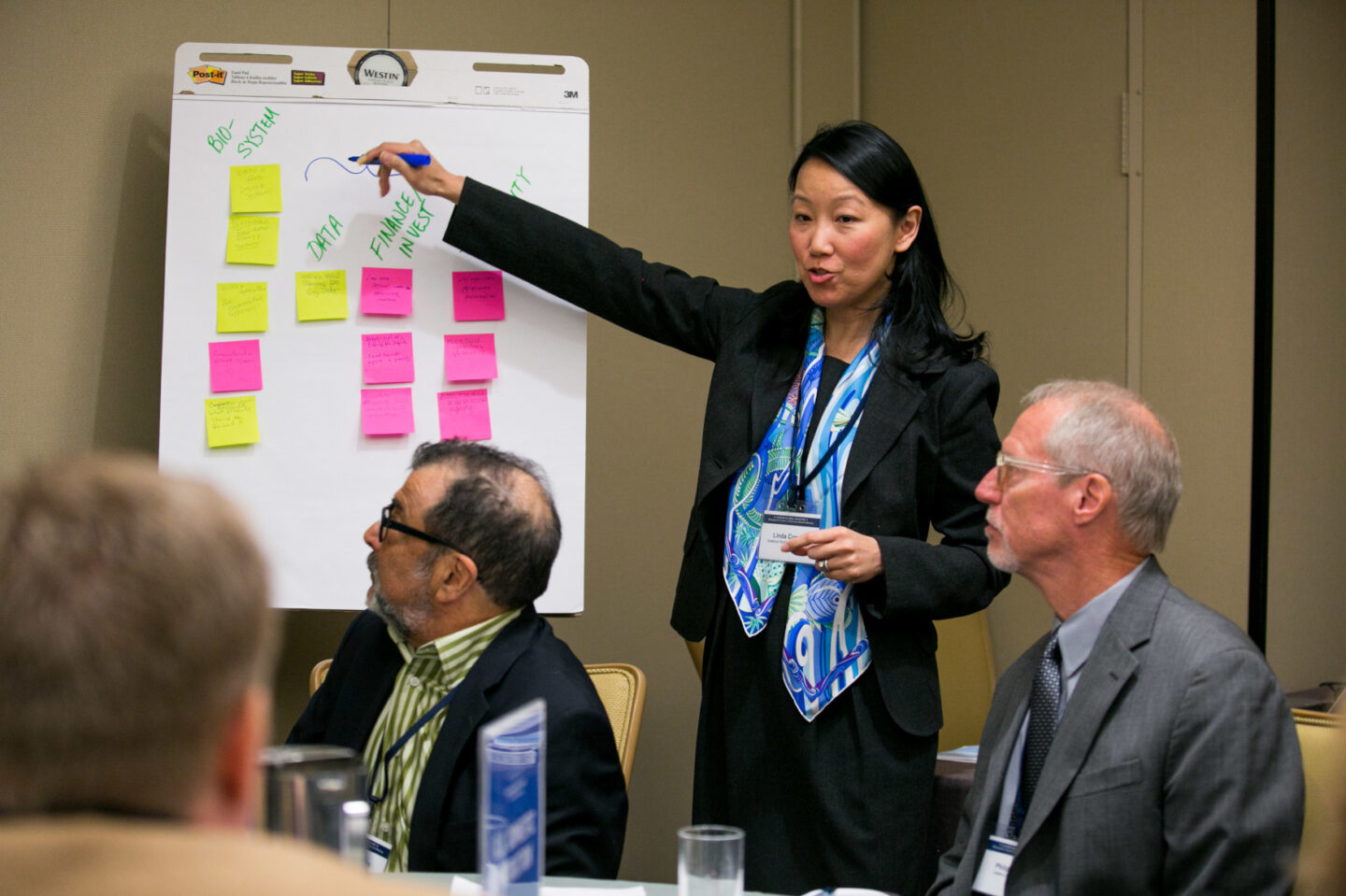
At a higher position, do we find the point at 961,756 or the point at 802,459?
the point at 802,459

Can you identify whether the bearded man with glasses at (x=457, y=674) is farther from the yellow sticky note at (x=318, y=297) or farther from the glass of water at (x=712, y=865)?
the yellow sticky note at (x=318, y=297)

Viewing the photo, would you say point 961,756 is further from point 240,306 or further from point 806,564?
point 240,306

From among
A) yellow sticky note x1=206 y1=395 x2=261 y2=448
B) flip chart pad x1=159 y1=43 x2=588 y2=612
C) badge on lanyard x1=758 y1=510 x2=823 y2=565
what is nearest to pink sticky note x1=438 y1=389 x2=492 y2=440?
flip chart pad x1=159 y1=43 x2=588 y2=612

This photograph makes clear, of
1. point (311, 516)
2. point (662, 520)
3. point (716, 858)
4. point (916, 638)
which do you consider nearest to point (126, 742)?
point (716, 858)

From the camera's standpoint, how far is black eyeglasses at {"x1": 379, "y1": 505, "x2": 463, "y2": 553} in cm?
206

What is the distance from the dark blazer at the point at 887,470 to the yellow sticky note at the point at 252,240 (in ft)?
3.11

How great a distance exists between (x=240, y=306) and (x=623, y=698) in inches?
49.1

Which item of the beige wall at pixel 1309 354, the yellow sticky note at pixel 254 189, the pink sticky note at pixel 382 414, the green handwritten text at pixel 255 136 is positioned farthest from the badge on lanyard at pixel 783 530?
the beige wall at pixel 1309 354

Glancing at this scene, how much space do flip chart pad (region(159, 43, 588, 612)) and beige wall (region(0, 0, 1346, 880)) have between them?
0.31 metres

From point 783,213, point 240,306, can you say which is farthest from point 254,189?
point 783,213

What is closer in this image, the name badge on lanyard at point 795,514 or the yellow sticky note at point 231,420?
the name badge on lanyard at point 795,514

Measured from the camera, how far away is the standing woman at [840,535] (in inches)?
86.4

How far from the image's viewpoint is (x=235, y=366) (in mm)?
2887

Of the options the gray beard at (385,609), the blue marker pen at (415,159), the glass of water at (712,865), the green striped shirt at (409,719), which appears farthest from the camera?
the blue marker pen at (415,159)
